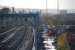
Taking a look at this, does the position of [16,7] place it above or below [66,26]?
above

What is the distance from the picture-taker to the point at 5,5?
1.29 m

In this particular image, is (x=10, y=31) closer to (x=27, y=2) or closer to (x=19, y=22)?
(x=19, y=22)

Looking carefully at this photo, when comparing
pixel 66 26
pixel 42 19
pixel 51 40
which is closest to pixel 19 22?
pixel 42 19

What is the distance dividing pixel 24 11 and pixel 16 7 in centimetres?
9

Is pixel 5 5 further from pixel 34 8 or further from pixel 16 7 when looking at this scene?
pixel 34 8

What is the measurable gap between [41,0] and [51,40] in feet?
1.40

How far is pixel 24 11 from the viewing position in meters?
1.29

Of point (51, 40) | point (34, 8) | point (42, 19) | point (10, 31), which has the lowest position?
point (51, 40)

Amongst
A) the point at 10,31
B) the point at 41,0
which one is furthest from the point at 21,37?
the point at 41,0

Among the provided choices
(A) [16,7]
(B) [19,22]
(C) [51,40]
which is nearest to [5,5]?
(A) [16,7]

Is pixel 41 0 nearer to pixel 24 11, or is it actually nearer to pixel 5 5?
pixel 24 11

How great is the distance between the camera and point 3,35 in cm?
132

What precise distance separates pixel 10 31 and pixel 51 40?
1.44 feet

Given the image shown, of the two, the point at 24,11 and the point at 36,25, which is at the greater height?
the point at 24,11
